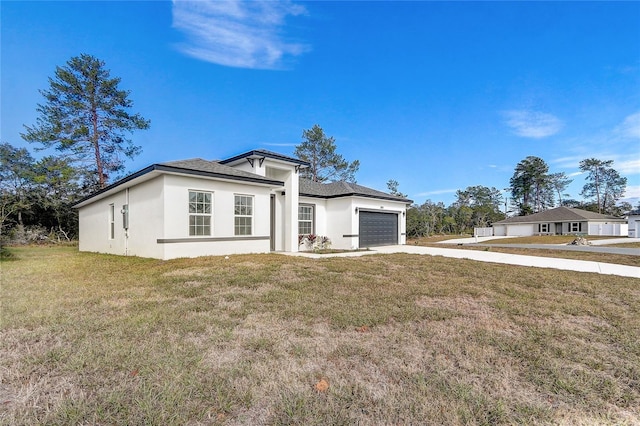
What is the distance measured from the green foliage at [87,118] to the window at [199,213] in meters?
17.4

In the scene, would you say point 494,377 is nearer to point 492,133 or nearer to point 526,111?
point 526,111

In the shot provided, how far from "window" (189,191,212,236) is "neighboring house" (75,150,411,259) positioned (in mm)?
20

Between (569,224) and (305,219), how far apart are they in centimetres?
3915

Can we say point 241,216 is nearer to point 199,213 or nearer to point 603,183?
point 199,213

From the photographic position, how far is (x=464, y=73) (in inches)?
576

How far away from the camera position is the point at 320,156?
32875mm

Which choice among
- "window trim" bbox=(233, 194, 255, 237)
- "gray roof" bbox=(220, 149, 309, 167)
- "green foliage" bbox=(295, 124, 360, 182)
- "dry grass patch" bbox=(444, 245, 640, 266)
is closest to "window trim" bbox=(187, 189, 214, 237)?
"window trim" bbox=(233, 194, 255, 237)

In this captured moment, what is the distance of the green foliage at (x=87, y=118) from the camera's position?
20.6 metres

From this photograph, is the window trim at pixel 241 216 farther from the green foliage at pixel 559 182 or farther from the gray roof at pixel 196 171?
the green foliage at pixel 559 182

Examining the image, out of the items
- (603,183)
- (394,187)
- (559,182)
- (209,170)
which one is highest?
(559,182)

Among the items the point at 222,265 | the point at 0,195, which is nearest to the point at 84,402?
the point at 222,265

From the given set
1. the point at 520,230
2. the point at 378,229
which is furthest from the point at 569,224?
the point at 378,229

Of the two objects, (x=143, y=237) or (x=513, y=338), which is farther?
(x=143, y=237)

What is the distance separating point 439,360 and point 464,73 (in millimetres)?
16081
